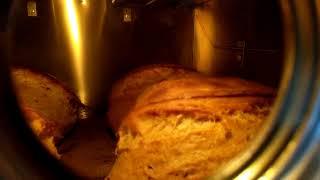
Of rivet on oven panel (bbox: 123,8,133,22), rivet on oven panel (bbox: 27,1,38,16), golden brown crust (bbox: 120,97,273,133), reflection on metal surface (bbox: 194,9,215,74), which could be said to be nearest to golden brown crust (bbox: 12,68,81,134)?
rivet on oven panel (bbox: 27,1,38,16)

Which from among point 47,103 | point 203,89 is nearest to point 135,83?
point 47,103

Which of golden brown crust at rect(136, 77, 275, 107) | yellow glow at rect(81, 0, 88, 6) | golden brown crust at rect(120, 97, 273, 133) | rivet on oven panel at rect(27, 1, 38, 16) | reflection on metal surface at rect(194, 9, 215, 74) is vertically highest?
yellow glow at rect(81, 0, 88, 6)

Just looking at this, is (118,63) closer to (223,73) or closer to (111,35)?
(111,35)

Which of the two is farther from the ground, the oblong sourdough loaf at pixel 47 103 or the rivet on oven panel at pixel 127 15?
the rivet on oven panel at pixel 127 15

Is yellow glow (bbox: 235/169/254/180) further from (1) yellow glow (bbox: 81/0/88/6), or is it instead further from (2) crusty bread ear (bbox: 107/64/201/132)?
(1) yellow glow (bbox: 81/0/88/6)

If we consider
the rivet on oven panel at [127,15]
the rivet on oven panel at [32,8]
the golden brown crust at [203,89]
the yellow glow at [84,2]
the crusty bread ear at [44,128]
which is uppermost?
the yellow glow at [84,2]

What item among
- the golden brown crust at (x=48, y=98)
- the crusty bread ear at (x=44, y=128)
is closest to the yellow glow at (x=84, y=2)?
the golden brown crust at (x=48, y=98)

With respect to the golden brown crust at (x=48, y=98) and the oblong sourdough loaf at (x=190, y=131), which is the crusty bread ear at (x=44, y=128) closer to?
the golden brown crust at (x=48, y=98)

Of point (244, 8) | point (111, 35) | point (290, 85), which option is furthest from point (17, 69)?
point (290, 85)
